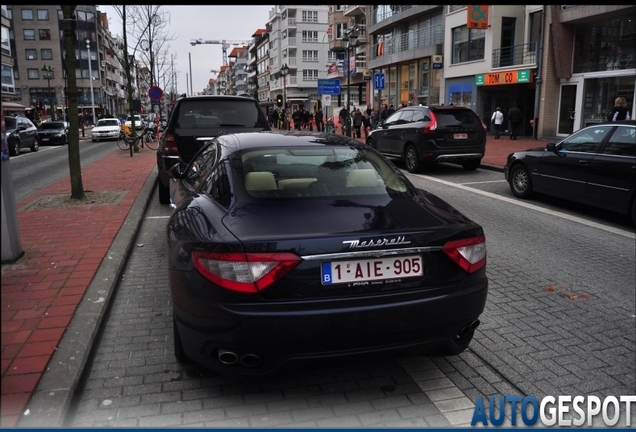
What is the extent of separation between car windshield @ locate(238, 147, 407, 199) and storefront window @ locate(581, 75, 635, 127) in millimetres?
20021

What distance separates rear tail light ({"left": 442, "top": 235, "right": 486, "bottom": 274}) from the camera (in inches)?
123

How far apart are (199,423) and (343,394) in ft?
2.81

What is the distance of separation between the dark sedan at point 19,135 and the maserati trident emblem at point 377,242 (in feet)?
72.8

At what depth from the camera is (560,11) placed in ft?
76.5

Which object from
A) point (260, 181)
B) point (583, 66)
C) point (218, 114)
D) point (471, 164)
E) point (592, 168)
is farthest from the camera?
point (583, 66)

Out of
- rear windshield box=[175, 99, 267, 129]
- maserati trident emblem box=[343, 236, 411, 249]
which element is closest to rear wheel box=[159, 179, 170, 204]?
rear windshield box=[175, 99, 267, 129]

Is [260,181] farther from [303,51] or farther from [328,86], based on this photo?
[303,51]

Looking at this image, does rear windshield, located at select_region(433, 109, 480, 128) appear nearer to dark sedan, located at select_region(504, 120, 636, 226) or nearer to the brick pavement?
dark sedan, located at select_region(504, 120, 636, 226)

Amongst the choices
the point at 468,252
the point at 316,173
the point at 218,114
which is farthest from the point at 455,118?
the point at 468,252

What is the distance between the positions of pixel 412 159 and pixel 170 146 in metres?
7.22

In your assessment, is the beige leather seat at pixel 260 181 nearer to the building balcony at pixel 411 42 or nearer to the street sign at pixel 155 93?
the street sign at pixel 155 93

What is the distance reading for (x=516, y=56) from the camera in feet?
88.9

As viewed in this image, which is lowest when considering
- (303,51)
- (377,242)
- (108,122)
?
(377,242)

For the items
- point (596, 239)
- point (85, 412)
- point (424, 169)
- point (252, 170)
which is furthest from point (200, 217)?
point (424, 169)
